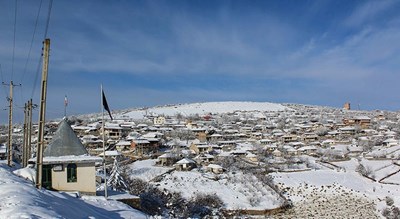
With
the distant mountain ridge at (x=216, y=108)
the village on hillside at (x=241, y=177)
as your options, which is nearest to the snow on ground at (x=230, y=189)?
the village on hillside at (x=241, y=177)

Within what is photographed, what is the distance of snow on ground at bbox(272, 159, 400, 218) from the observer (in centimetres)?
3262

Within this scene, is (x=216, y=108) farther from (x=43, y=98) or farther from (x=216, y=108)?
(x=43, y=98)

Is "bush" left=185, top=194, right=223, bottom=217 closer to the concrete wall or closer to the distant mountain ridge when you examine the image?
the concrete wall

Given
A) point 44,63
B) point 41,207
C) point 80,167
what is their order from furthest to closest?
point 80,167, point 44,63, point 41,207

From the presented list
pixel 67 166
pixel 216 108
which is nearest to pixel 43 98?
pixel 67 166

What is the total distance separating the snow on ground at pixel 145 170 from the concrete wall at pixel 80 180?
832 inches

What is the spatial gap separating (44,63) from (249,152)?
142ft

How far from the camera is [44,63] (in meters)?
14.9

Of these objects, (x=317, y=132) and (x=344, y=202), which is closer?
(x=344, y=202)

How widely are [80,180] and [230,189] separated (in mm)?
20736

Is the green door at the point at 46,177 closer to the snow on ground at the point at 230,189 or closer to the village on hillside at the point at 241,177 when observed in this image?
the village on hillside at the point at 241,177

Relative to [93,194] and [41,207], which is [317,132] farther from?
[41,207]

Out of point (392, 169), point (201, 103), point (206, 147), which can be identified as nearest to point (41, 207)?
point (392, 169)

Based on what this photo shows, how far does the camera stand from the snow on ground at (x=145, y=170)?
133 ft
